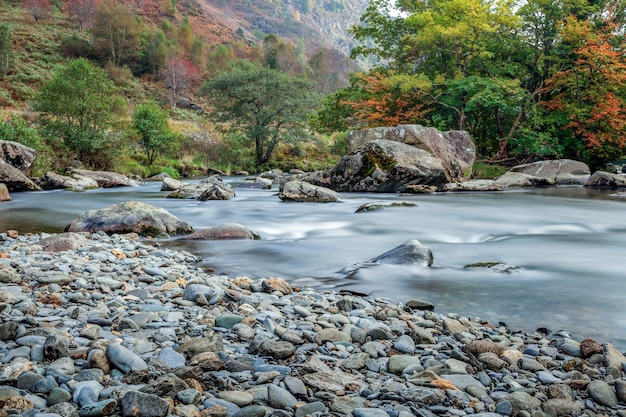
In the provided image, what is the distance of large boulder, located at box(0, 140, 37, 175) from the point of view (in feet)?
50.1

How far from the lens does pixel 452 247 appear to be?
7.08 m

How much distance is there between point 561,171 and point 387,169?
9.30 m

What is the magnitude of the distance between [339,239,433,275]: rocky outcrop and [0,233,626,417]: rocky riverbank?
1.37 m

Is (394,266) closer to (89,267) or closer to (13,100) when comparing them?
(89,267)

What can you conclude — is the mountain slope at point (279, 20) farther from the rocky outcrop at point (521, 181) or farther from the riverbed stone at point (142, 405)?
the riverbed stone at point (142, 405)

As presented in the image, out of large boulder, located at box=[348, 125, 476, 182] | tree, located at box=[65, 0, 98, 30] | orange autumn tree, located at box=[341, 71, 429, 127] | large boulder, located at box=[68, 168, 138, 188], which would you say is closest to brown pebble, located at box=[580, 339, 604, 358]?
large boulder, located at box=[348, 125, 476, 182]

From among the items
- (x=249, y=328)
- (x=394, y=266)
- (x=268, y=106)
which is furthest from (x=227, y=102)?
(x=249, y=328)

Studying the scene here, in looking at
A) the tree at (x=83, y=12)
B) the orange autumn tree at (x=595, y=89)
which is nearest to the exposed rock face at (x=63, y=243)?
the orange autumn tree at (x=595, y=89)

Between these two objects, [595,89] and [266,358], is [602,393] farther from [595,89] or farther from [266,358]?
[595,89]

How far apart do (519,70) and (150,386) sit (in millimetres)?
24511

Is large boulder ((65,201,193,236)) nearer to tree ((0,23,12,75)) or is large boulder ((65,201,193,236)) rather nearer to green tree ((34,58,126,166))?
green tree ((34,58,126,166))

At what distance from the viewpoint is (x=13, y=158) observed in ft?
51.0

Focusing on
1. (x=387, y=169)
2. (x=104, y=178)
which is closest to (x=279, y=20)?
(x=104, y=178)

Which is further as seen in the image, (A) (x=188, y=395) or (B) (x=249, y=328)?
(B) (x=249, y=328)
